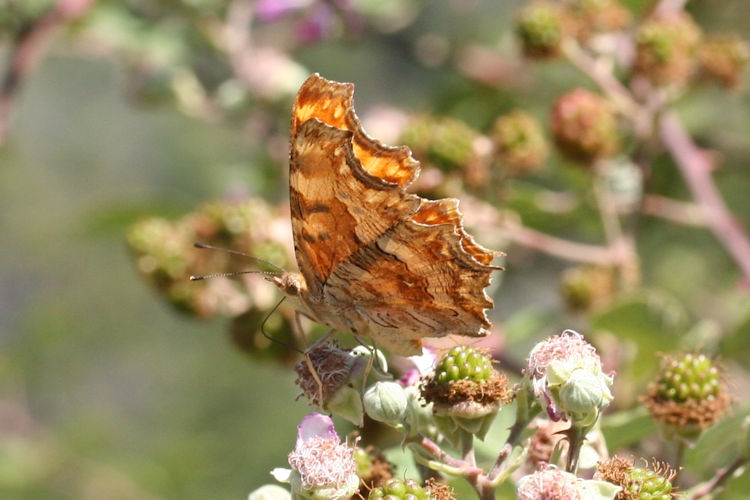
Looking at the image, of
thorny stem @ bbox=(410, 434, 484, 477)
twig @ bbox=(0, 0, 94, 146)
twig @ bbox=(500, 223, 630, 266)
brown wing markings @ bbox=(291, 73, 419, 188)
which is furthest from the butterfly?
twig @ bbox=(0, 0, 94, 146)

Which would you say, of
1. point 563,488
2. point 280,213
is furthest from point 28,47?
point 563,488

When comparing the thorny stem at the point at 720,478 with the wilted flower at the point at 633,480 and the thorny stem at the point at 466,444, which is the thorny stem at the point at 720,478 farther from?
the thorny stem at the point at 466,444

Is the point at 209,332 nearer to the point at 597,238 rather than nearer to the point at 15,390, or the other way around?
the point at 15,390

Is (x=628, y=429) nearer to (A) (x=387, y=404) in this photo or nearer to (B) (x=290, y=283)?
(A) (x=387, y=404)

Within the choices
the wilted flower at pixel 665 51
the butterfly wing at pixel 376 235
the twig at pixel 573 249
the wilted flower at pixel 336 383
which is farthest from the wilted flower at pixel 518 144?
the wilted flower at pixel 336 383

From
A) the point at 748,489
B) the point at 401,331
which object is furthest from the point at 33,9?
the point at 748,489

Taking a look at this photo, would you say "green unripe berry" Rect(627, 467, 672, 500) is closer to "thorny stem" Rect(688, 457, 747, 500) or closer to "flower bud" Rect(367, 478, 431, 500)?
"thorny stem" Rect(688, 457, 747, 500)
